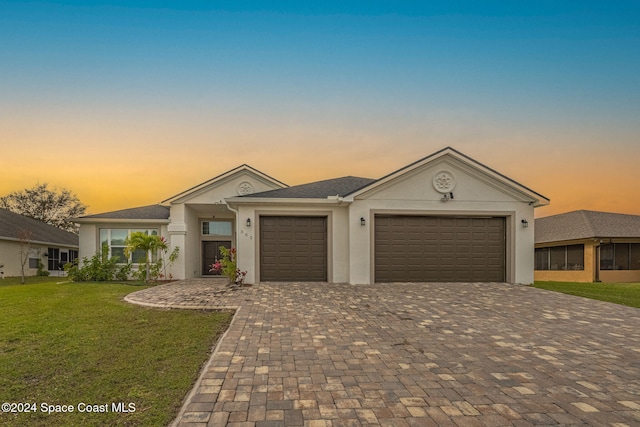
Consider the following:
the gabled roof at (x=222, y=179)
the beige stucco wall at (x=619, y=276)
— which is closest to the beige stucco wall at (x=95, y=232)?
the gabled roof at (x=222, y=179)

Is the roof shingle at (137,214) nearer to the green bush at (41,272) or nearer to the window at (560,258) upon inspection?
the green bush at (41,272)

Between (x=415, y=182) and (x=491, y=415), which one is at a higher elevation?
(x=415, y=182)

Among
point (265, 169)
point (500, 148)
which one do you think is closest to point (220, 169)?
point (265, 169)

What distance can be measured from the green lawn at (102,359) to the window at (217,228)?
10132 millimetres

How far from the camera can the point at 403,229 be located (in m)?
13.1

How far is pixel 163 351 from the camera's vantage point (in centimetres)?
535

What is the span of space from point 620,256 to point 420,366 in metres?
22.6

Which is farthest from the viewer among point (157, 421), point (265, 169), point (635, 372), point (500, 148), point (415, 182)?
point (265, 169)

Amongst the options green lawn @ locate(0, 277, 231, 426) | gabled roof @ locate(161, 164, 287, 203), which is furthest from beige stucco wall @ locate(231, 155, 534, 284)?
green lawn @ locate(0, 277, 231, 426)

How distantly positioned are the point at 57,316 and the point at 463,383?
8009 mm

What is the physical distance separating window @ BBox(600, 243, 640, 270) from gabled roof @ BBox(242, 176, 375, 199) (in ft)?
50.4

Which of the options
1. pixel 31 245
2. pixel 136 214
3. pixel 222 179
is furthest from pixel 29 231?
pixel 222 179

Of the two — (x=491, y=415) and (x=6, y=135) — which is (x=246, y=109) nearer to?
(x=6, y=135)

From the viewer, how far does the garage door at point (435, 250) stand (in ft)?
42.7
